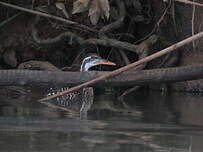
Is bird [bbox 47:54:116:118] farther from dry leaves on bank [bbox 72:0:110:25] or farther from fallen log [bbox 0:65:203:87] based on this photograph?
dry leaves on bank [bbox 72:0:110:25]

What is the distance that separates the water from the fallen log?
0.29 m

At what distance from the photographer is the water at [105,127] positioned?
379 centimetres

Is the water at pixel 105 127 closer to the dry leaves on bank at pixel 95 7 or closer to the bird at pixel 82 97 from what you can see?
the bird at pixel 82 97

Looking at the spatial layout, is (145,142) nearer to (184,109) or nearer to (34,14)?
(184,109)

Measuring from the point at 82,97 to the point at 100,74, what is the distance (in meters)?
1.96

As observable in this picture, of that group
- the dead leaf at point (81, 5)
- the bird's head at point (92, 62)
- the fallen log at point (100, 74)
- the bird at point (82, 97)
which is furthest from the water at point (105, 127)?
the dead leaf at point (81, 5)

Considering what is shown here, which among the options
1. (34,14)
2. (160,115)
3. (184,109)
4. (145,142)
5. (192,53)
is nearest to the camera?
(145,142)

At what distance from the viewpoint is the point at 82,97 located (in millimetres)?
6945

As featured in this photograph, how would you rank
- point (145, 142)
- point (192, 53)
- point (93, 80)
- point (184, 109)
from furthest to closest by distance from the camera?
point (192, 53)
point (184, 109)
point (93, 80)
point (145, 142)

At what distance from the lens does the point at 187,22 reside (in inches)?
300

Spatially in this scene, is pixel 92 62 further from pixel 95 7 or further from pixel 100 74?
pixel 100 74

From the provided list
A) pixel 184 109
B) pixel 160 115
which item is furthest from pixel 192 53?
pixel 160 115

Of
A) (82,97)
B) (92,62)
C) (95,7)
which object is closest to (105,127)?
(95,7)

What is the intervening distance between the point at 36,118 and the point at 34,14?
3433 mm
